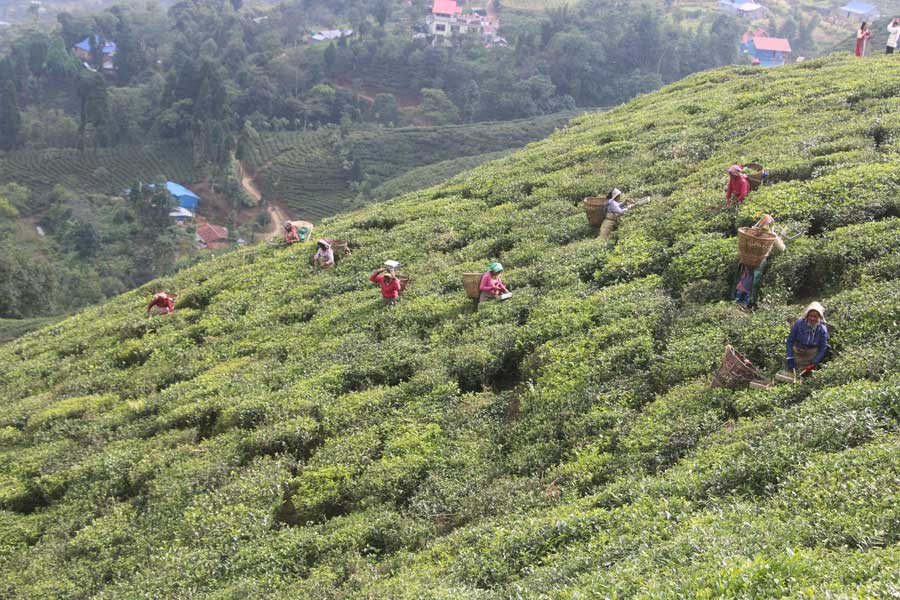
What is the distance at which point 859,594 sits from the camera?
5.12 m

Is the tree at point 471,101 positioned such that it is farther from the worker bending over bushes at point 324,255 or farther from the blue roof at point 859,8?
the worker bending over bushes at point 324,255

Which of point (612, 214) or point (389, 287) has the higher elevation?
point (612, 214)

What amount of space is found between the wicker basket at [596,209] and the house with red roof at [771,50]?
9616 cm

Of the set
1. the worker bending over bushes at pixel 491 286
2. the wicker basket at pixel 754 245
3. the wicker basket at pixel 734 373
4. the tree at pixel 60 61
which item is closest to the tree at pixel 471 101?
the tree at pixel 60 61

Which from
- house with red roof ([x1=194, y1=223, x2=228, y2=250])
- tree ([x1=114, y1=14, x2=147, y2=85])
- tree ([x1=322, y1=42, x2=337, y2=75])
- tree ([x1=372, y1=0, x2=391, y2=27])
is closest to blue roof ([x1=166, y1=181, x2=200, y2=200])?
house with red roof ([x1=194, y1=223, x2=228, y2=250])

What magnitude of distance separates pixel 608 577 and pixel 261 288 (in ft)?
42.3

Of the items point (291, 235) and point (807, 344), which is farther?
point (291, 235)

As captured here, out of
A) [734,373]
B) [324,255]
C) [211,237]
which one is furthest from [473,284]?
[211,237]

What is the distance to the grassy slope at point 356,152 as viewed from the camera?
255ft

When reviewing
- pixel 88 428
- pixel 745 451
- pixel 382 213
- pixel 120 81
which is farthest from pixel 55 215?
pixel 745 451

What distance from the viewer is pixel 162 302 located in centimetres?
1761

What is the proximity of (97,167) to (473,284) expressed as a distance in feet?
258

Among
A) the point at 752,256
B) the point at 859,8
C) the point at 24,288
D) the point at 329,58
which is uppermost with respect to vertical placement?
the point at 859,8

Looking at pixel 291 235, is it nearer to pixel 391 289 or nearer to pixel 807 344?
pixel 391 289
